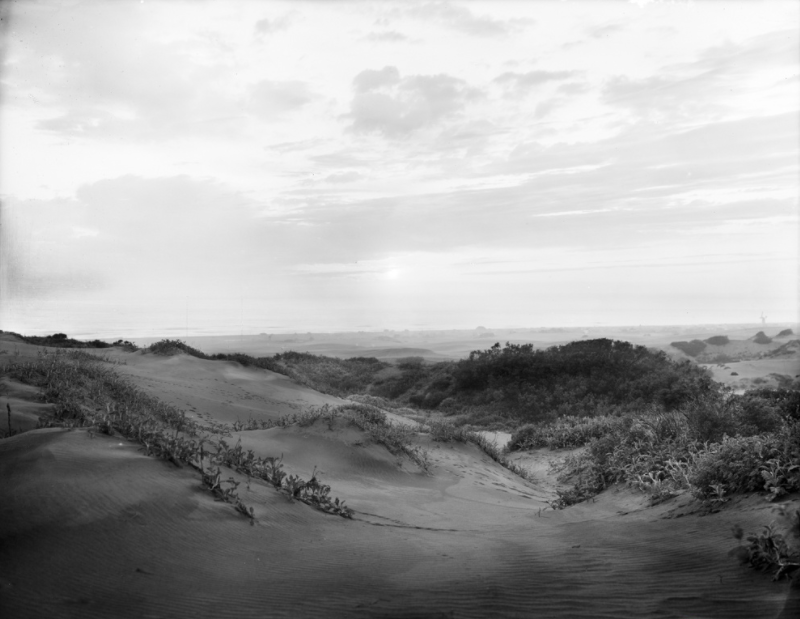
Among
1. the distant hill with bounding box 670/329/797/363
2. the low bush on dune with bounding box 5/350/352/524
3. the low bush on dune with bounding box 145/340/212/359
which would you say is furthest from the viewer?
the distant hill with bounding box 670/329/797/363

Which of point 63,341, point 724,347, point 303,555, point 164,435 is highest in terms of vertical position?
point 63,341

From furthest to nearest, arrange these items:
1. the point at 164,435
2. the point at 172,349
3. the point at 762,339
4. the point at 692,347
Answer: the point at 692,347 < the point at 762,339 < the point at 172,349 < the point at 164,435

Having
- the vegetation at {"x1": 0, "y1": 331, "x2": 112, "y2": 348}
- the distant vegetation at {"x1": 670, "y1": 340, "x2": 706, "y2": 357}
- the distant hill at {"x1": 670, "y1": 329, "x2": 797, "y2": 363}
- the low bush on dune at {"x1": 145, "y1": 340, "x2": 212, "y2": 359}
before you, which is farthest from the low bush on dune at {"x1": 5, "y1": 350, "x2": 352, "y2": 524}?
the distant vegetation at {"x1": 670, "y1": 340, "x2": 706, "y2": 357}

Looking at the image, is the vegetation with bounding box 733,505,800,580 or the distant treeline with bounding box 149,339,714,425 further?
the distant treeline with bounding box 149,339,714,425

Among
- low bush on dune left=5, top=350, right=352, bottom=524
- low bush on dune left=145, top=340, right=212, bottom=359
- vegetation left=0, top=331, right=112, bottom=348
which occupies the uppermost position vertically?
vegetation left=0, top=331, right=112, bottom=348

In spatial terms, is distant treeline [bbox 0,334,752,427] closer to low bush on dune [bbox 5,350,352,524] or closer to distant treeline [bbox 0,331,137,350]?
distant treeline [bbox 0,331,137,350]

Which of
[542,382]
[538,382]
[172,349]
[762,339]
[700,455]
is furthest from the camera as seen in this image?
[762,339]

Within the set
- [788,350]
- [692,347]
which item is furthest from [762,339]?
[788,350]

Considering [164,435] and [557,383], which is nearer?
[164,435]

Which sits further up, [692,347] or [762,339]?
[762,339]

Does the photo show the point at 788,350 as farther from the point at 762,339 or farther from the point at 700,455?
the point at 700,455

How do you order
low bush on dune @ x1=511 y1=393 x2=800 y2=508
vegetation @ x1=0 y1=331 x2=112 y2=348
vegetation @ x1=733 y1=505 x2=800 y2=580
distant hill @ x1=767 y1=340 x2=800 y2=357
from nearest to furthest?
vegetation @ x1=733 y1=505 x2=800 y2=580 < low bush on dune @ x1=511 y1=393 x2=800 y2=508 < vegetation @ x1=0 y1=331 x2=112 y2=348 < distant hill @ x1=767 y1=340 x2=800 y2=357
